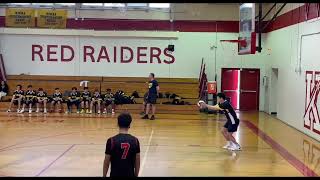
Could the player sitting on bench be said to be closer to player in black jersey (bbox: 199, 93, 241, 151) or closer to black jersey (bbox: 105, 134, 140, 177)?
player in black jersey (bbox: 199, 93, 241, 151)

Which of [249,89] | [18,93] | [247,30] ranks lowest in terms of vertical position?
[18,93]

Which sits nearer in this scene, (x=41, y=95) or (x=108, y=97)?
(x=108, y=97)

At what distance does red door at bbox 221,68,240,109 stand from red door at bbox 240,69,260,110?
277 millimetres

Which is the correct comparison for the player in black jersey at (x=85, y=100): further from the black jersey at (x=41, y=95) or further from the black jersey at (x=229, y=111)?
the black jersey at (x=229, y=111)

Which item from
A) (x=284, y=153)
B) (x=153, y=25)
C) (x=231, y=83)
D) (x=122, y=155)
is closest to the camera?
(x=122, y=155)

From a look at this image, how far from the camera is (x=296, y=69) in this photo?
49.5 feet

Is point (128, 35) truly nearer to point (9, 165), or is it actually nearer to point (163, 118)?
point (163, 118)

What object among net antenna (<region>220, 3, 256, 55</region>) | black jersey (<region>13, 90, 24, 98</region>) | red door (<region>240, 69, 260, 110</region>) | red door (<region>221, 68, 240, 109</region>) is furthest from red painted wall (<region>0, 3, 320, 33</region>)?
net antenna (<region>220, 3, 256, 55</region>)

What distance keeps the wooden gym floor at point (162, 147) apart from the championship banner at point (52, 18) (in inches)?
195

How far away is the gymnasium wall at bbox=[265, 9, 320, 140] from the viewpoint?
13.1 metres

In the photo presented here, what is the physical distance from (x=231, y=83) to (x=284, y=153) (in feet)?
36.3

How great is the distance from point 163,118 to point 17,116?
5936mm

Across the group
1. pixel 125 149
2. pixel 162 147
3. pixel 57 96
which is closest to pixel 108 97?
pixel 57 96

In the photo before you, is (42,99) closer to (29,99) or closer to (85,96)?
(29,99)
